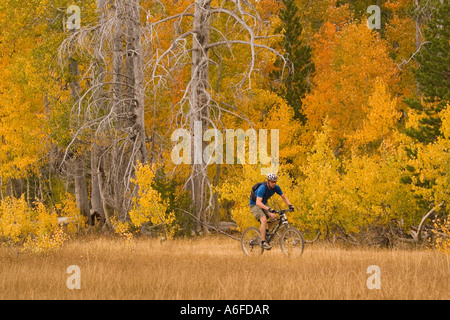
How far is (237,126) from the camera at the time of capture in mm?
28562

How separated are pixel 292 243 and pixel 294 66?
2029 centimetres

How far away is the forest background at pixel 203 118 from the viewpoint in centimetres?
1783

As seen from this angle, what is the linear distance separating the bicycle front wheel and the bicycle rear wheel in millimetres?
739

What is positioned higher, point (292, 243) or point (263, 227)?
point (263, 227)

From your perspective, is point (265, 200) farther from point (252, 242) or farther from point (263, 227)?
point (252, 242)

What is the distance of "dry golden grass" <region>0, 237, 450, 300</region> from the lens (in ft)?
30.9

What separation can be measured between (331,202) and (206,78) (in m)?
7.31

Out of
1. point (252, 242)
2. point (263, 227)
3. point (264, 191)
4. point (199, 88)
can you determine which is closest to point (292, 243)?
point (263, 227)

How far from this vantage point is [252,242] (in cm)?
1495

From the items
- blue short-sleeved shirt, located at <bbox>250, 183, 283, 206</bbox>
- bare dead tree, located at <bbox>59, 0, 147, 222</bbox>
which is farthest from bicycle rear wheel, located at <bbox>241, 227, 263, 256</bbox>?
bare dead tree, located at <bbox>59, 0, 147, 222</bbox>

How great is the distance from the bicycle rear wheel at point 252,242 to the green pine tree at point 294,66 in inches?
722

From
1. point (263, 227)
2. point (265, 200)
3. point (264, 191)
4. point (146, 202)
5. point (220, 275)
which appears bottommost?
point (220, 275)

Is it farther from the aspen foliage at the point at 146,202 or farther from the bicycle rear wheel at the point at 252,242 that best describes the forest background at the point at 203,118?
the bicycle rear wheel at the point at 252,242

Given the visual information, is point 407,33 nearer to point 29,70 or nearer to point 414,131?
point 414,131
